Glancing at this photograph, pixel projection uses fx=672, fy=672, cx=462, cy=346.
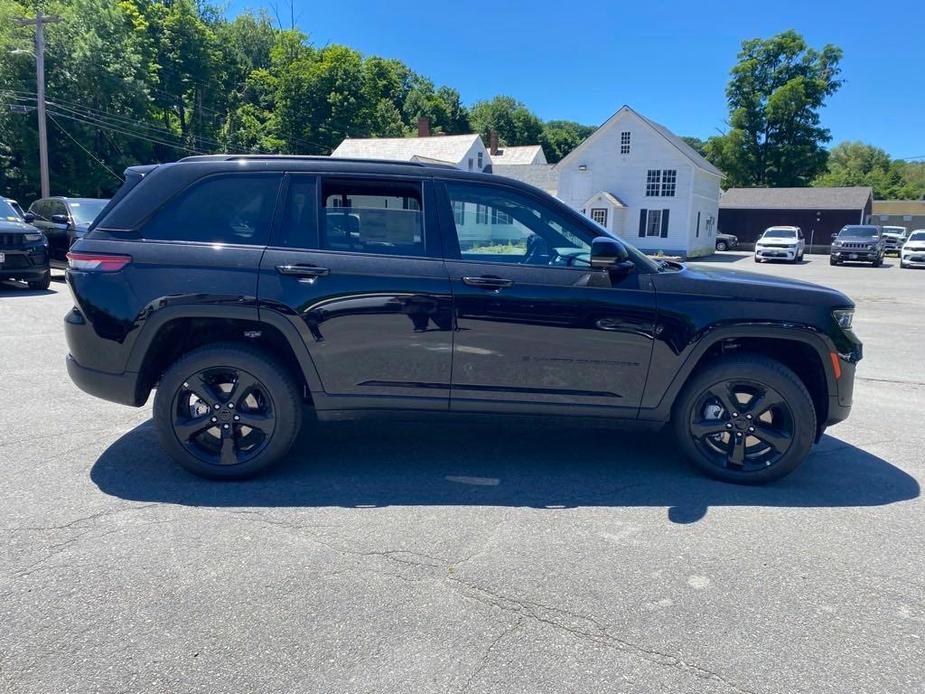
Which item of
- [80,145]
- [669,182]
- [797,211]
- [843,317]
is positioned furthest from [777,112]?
[843,317]

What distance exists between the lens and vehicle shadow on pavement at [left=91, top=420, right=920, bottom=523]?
407 centimetres

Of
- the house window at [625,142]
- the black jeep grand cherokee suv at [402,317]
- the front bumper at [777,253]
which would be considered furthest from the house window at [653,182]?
the black jeep grand cherokee suv at [402,317]

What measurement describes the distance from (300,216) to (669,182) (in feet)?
124

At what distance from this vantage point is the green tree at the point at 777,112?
192ft

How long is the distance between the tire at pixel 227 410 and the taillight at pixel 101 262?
2.21ft

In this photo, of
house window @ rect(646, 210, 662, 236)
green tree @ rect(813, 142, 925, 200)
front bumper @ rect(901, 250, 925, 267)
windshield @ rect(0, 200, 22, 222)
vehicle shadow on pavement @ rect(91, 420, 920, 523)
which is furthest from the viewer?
green tree @ rect(813, 142, 925, 200)

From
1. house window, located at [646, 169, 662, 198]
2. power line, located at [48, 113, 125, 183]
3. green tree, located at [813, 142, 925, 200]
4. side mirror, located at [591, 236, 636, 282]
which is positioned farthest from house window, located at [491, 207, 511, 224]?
green tree, located at [813, 142, 925, 200]

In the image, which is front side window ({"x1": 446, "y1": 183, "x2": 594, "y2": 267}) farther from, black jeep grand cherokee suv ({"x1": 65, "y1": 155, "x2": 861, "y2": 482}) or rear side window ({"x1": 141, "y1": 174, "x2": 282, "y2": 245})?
rear side window ({"x1": 141, "y1": 174, "x2": 282, "y2": 245})

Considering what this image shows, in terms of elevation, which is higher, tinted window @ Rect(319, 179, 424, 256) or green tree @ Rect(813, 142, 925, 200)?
green tree @ Rect(813, 142, 925, 200)

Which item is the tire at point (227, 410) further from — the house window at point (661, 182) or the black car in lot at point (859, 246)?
the house window at point (661, 182)

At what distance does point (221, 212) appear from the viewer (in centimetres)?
425

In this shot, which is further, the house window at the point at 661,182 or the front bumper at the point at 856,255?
the house window at the point at 661,182

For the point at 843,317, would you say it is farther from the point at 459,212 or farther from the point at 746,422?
the point at 459,212

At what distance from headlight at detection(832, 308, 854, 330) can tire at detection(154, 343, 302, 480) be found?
11.4 feet
